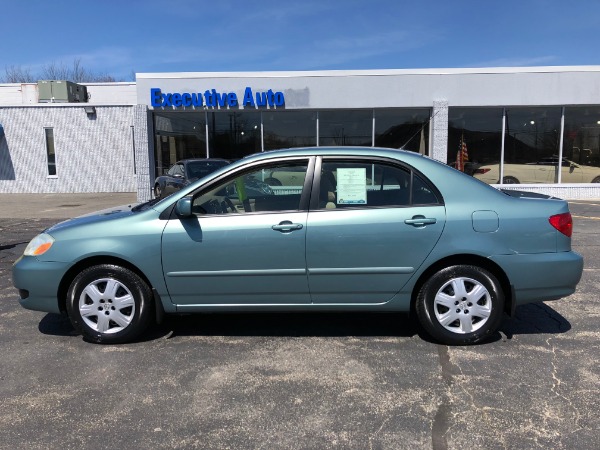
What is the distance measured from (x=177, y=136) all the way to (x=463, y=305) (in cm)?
1428

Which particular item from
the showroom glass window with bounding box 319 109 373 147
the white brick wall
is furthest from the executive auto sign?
the white brick wall

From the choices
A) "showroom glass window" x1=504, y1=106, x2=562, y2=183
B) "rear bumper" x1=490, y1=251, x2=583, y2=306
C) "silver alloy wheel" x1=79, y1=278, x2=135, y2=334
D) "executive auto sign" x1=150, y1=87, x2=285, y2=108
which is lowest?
"silver alloy wheel" x1=79, y1=278, x2=135, y2=334

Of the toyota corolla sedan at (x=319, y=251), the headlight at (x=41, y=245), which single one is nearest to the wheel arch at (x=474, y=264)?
the toyota corolla sedan at (x=319, y=251)

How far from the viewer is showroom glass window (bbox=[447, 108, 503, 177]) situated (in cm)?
1596

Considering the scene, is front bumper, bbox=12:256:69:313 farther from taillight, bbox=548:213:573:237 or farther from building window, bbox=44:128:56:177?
building window, bbox=44:128:56:177

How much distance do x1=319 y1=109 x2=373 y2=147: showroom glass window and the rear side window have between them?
→ 1215cm

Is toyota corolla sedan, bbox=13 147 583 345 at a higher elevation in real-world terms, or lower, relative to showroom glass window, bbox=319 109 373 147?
lower

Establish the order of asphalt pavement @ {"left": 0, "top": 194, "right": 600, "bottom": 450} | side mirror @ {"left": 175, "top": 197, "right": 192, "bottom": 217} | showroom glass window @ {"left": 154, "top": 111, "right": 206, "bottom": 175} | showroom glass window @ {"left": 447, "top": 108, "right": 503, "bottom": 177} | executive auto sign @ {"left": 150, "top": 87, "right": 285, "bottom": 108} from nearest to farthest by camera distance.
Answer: asphalt pavement @ {"left": 0, "top": 194, "right": 600, "bottom": 450} < side mirror @ {"left": 175, "top": 197, "right": 192, "bottom": 217} < executive auto sign @ {"left": 150, "top": 87, "right": 285, "bottom": 108} < showroom glass window @ {"left": 447, "top": 108, "right": 503, "bottom": 177} < showroom glass window @ {"left": 154, "top": 111, "right": 206, "bottom": 175}

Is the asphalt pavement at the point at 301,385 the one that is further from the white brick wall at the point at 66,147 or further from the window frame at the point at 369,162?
the white brick wall at the point at 66,147

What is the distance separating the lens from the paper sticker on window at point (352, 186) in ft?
13.1

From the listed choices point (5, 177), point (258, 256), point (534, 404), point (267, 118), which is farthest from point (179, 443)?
point (5, 177)

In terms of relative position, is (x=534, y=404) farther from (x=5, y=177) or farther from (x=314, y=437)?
(x=5, y=177)

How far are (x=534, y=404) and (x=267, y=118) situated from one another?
46.2 feet

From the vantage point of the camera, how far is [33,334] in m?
4.41
